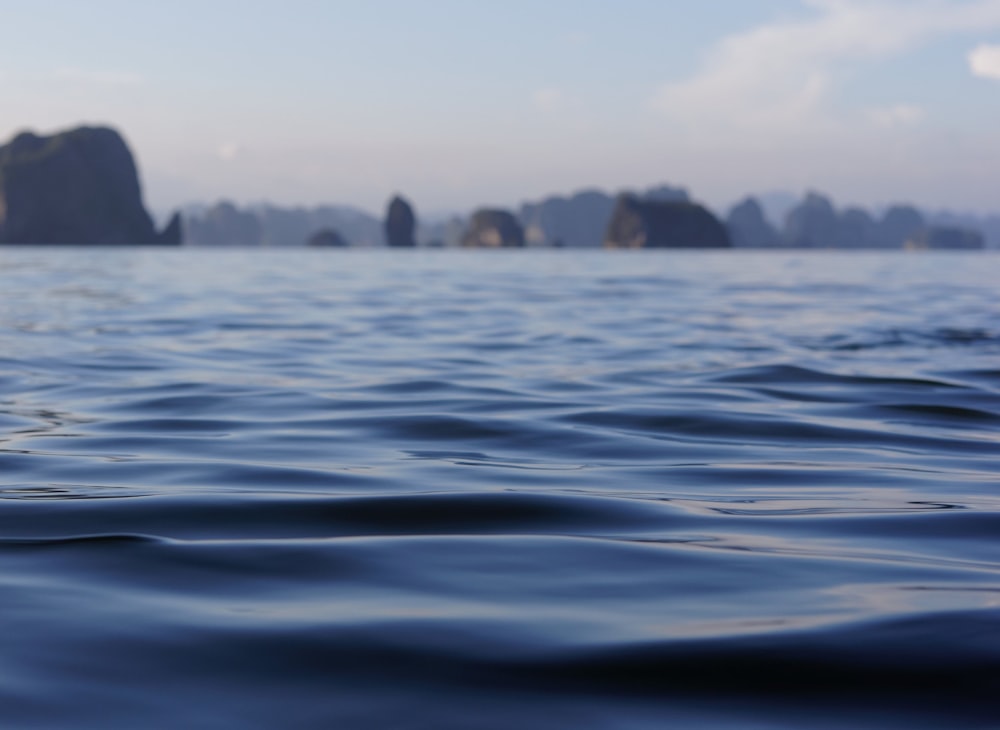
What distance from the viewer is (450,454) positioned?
21.8ft

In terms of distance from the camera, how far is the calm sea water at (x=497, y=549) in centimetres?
279

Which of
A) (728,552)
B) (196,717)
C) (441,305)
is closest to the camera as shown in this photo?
(196,717)

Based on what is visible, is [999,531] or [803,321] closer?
[999,531]

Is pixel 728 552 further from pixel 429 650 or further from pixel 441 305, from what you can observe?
pixel 441 305

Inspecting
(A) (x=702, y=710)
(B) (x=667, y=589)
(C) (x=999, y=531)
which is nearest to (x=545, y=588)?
(B) (x=667, y=589)

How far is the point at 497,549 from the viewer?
4.32 m

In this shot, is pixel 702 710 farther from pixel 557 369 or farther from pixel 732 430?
pixel 557 369

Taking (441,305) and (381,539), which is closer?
(381,539)

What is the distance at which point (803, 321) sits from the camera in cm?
1900

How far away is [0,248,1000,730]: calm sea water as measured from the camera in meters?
2.79

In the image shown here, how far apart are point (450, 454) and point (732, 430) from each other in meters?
2.21

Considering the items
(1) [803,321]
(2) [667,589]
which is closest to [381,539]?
(2) [667,589]

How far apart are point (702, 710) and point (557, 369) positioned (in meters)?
8.98

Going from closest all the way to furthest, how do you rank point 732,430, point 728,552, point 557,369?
point 728,552 < point 732,430 < point 557,369
